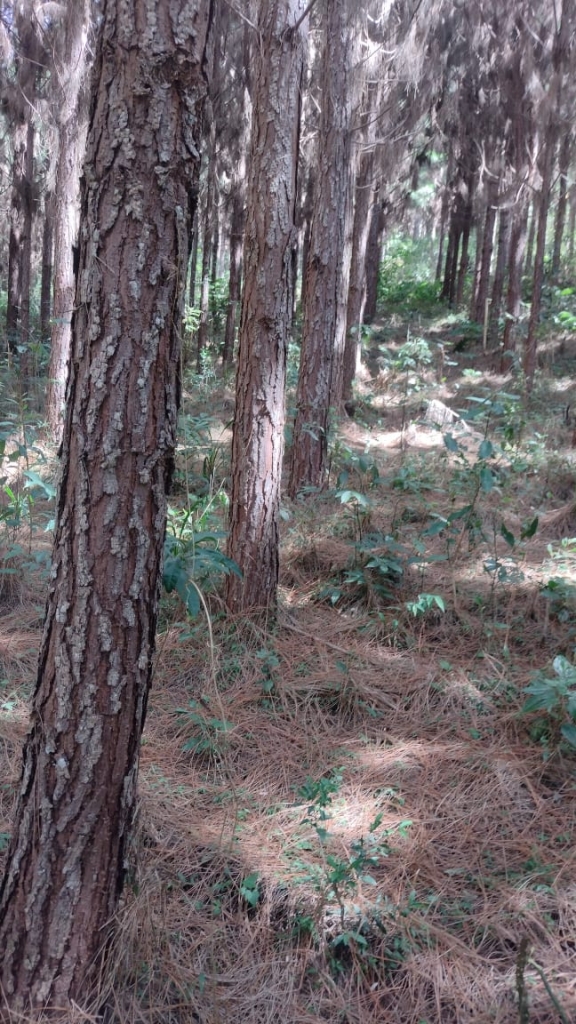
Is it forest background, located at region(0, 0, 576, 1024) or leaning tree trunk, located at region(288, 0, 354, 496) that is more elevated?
leaning tree trunk, located at region(288, 0, 354, 496)

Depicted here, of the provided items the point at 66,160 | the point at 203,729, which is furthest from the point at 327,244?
the point at 203,729

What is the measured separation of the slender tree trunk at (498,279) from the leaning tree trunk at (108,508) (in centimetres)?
1372

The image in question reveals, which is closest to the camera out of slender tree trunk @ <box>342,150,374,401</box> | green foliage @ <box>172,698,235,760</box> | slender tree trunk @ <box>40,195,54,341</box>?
green foliage @ <box>172,698,235,760</box>

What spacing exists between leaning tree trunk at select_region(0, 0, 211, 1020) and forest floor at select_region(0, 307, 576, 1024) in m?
0.21

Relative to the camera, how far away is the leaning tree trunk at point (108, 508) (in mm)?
1688

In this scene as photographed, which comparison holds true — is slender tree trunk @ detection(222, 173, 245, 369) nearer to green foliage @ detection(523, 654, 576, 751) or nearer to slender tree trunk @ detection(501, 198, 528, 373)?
slender tree trunk @ detection(501, 198, 528, 373)

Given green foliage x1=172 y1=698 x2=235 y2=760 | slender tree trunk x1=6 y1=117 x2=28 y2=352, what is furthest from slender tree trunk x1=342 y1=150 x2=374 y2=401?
green foliage x1=172 y1=698 x2=235 y2=760

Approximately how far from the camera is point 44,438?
8516 mm

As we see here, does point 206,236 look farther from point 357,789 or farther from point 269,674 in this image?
point 357,789

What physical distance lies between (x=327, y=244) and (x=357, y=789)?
5174 mm

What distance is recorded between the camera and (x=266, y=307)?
13.0 ft

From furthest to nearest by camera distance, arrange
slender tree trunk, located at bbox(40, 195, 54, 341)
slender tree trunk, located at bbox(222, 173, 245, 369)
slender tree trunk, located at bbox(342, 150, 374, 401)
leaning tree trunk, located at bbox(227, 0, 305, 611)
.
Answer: slender tree trunk, located at bbox(40, 195, 54, 341) < slender tree trunk, located at bbox(222, 173, 245, 369) < slender tree trunk, located at bbox(342, 150, 374, 401) < leaning tree trunk, located at bbox(227, 0, 305, 611)

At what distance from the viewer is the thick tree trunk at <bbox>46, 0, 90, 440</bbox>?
8.02 meters

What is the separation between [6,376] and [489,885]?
35.9 feet
